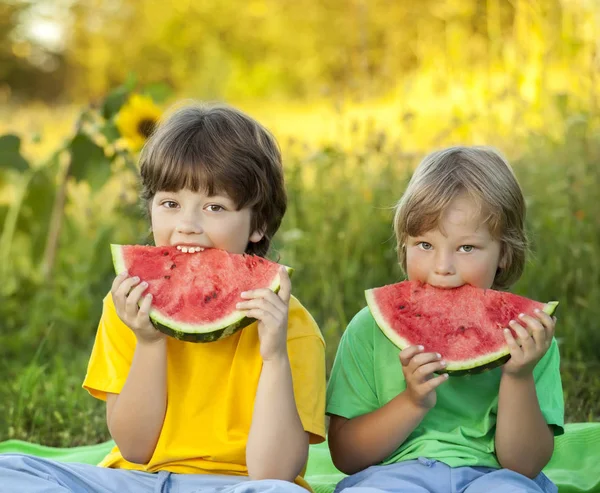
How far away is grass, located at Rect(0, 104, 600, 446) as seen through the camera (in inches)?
191

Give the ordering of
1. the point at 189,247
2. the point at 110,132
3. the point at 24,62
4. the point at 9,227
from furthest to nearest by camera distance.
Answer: the point at 24,62
the point at 9,227
the point at 110,132
the point at 189,247

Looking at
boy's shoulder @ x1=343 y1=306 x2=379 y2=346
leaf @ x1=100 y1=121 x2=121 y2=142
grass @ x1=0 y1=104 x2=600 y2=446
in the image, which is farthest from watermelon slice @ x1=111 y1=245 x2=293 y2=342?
leaf @ x1=100 y1=121 x2=121 y2=142

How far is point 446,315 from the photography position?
285 centimetres

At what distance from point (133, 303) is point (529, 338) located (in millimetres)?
1156

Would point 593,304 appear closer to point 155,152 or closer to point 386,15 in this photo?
point 155,152

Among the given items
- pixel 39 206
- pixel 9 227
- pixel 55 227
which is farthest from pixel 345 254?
pixel 9 227

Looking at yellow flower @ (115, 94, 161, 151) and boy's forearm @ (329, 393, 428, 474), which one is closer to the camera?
boy's forearm @ (329, 393, 428, 474)

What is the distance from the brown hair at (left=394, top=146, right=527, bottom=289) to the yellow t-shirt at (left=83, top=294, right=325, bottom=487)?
49 centimetres

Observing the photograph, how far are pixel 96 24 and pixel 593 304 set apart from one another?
106 ft

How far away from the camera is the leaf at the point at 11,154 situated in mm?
5375

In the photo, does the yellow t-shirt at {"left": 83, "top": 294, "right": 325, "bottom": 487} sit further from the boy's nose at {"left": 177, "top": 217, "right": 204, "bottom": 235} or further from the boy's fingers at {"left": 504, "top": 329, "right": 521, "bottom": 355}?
the boy's fingers at {"left": 504, "top": 329, "right": 521, "bottom": 355}

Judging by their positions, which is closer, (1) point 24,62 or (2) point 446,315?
(2) point 446,315

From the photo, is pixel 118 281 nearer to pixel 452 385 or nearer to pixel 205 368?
pixel 205 368

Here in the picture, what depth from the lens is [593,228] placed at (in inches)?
206
